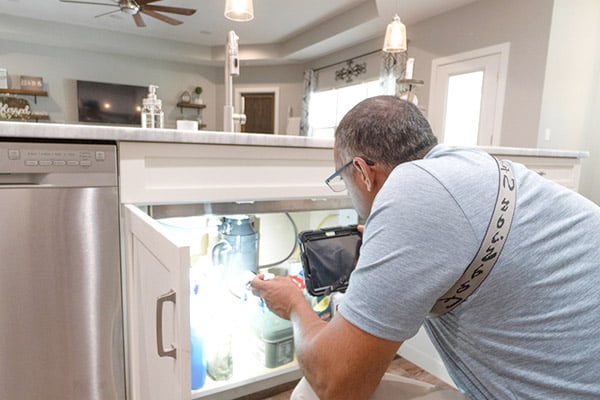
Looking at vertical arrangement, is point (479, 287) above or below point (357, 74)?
below

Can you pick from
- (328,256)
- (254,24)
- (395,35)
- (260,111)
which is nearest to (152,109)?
(328,256)

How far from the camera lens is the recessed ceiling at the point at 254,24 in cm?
407

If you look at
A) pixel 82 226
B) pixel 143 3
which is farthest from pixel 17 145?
pixel 143 3

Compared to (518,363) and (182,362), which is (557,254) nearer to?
(518,363)

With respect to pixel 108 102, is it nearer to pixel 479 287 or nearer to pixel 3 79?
pixel 3 79

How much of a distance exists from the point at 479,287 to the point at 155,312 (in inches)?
22.1

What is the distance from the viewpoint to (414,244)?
503mm

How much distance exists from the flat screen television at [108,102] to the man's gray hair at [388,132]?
5945 mm

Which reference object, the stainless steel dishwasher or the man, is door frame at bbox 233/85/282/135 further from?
the man

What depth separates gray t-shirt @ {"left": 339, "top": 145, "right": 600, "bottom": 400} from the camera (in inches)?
19.9

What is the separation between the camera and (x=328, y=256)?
1.18m

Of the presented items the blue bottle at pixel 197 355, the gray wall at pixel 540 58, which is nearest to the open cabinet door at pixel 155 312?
the blue bottle at pixel 197 355

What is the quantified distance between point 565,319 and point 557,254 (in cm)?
10

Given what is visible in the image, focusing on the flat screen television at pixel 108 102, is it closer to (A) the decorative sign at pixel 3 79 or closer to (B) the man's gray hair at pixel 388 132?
(A) the decorative sign at pixel 3 79
